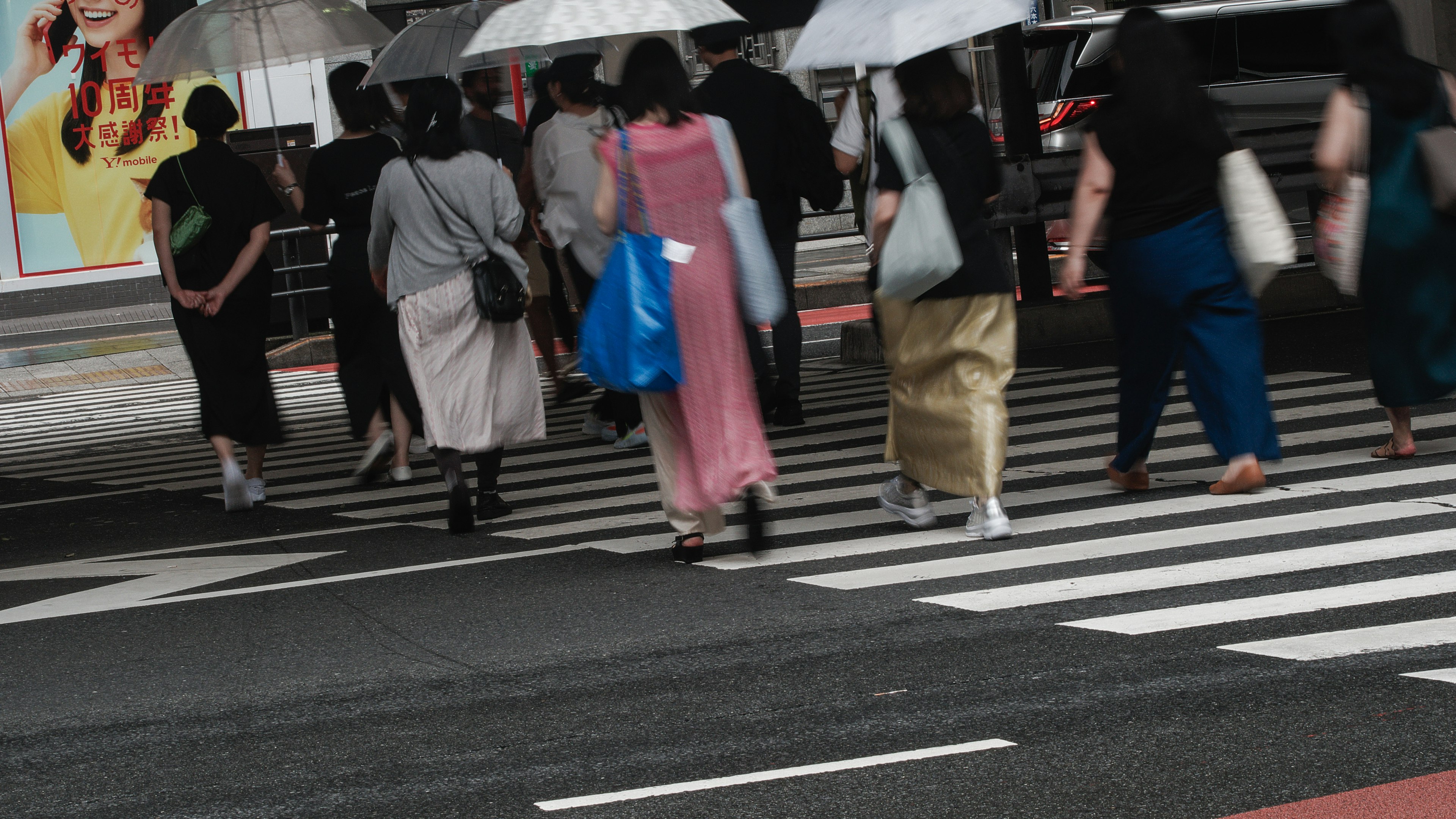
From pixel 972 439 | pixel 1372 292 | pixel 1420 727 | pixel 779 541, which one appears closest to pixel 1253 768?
pixel 1420 727

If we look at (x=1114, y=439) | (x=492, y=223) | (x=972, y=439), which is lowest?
(x=1114, y=439)

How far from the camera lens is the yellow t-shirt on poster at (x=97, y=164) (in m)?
21.8

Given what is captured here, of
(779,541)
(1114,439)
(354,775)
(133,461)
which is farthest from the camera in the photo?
(133,461)

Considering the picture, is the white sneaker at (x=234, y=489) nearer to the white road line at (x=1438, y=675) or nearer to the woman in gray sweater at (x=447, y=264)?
the woman in gray sweater at (x=447, y=264)

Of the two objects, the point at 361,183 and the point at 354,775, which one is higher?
the point at 361,183

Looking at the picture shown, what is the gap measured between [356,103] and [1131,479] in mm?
3974

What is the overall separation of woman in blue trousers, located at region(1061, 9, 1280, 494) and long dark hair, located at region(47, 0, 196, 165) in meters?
17.9

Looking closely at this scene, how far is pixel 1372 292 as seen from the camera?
6.77m

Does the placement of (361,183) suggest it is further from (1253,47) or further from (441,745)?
(1253,47)

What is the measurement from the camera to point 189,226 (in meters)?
8.09

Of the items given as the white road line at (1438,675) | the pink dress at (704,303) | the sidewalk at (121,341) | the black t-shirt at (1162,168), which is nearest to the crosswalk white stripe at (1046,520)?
the pink dress at (704,303)

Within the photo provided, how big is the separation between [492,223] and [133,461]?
4551 millimetres

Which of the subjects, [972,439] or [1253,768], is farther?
[972,439]

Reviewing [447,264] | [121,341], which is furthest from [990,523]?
[121,341]
